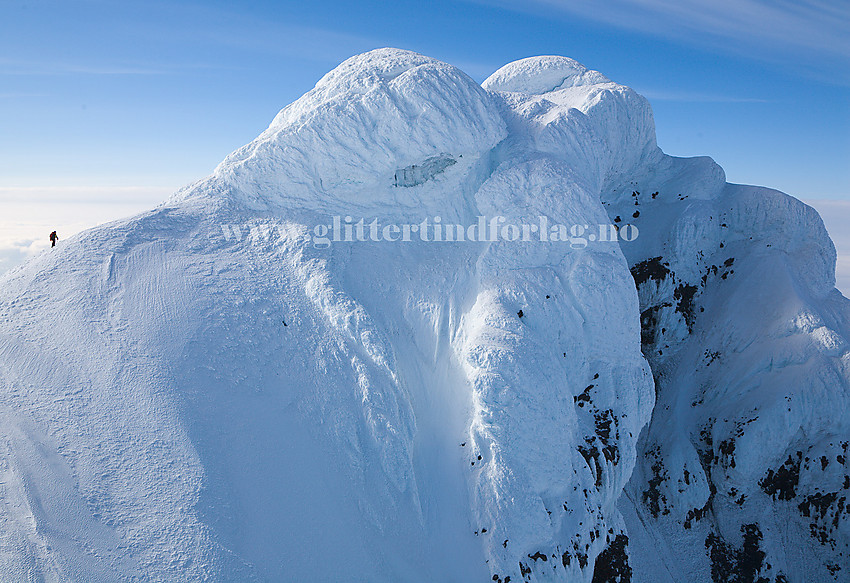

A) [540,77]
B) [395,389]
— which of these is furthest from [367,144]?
[540,77]

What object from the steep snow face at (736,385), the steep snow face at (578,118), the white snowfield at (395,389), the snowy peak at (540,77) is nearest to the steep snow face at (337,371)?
the white snowfield at (395,389)

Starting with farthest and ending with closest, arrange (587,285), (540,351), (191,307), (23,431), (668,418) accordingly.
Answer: (668,418) < (587,285) < (540,351) < (191,307) < (23,431)

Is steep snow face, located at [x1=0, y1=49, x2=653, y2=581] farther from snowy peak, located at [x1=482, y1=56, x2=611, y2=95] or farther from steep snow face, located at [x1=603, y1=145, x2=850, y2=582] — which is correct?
snowy peak, located at [x1=482, y1=56, x2=611, y2=95]

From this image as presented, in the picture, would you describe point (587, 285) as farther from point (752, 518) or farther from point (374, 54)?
point (752, 518)

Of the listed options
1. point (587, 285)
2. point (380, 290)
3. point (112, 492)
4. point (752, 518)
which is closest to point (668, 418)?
point (752, 518)

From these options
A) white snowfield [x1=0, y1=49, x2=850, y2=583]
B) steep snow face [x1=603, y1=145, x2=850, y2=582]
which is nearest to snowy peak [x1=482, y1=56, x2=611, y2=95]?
white snowfield [x1=0, y1=49, x2=850, y2=583]

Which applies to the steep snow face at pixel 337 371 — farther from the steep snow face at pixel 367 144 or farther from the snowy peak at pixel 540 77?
the snowy peak at pixel 540 77

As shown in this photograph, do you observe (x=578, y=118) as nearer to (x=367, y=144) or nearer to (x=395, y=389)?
(x=367, y=144)

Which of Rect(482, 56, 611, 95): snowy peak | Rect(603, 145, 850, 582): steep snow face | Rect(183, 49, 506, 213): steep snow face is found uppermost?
Rect(482, 56, 611, 95): snowy peak
